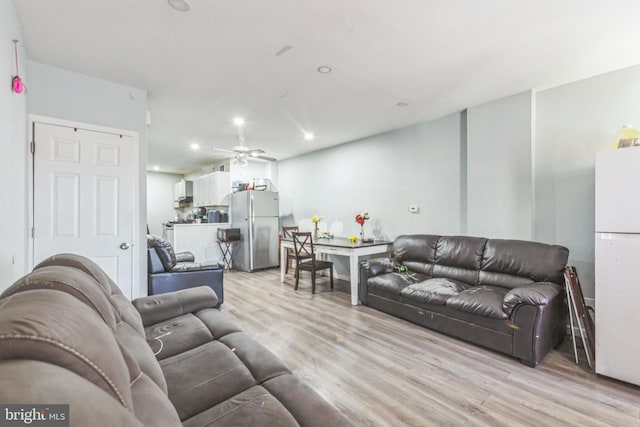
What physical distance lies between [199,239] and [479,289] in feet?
18.6

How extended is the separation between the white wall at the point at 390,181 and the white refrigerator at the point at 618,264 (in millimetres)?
1830

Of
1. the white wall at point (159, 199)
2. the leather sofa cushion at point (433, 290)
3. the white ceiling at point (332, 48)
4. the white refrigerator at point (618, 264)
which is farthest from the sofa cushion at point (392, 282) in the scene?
the white wall at point (159, 199)

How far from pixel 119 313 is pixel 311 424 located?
42.6 inches

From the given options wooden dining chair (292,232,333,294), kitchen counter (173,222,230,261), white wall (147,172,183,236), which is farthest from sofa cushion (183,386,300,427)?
white wall (147,172,183,236)

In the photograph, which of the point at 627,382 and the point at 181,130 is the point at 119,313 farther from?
the point at 181,130

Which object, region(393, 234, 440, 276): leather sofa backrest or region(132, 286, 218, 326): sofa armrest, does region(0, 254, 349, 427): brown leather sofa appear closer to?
region(132, 286, 218, 326): sofa armrest

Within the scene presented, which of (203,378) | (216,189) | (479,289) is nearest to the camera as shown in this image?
(203,378)

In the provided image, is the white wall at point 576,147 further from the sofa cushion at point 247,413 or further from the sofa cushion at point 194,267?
the sofa cushion at point 194,267

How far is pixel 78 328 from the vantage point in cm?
67

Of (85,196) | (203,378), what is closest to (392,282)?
(203,378)

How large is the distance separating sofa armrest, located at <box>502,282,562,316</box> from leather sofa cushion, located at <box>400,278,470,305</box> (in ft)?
1.78

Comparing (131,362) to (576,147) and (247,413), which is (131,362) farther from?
(576,147)

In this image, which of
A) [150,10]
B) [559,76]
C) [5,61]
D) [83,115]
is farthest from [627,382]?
[83,115]

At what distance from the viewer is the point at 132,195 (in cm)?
316
